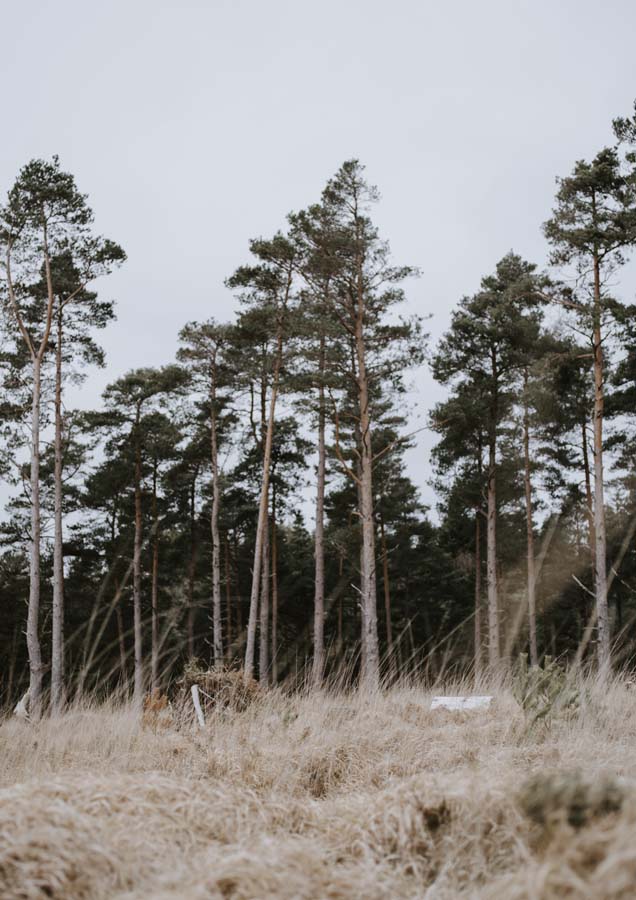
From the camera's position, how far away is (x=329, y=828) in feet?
9.61

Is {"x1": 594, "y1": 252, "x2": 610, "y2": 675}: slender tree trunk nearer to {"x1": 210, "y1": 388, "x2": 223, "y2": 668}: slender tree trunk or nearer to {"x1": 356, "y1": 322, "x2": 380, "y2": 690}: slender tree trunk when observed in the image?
{"x1": 356, "y1": 322, "x2": 380, "y2": 690}: slender tree trunk

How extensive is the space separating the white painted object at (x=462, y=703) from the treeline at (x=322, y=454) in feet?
1.88

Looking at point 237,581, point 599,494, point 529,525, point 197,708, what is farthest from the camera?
point 237,581

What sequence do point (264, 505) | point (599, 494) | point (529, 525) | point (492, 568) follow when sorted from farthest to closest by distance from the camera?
point (529, 525) → point (264, 505) → point (492, 568) → point (599, 494)

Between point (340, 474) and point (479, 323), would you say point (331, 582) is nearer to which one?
point (340, 474)

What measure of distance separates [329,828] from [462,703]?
511cm

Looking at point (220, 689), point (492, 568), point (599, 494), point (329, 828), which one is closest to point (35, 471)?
point (220, 689)

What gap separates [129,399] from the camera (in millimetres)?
23719

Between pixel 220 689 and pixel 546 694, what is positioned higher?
pixel 546 694

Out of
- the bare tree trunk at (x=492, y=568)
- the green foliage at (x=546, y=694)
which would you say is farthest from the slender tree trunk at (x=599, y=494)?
the green foliage at (x=546, y=694)

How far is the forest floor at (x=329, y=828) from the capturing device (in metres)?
2.12

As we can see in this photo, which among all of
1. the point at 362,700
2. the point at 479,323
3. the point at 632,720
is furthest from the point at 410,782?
the point at 479,323

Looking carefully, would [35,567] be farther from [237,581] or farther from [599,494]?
[237,581]

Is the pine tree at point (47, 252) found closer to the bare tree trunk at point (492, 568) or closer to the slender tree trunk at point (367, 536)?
the slender tree trunk at point (367, 536)
